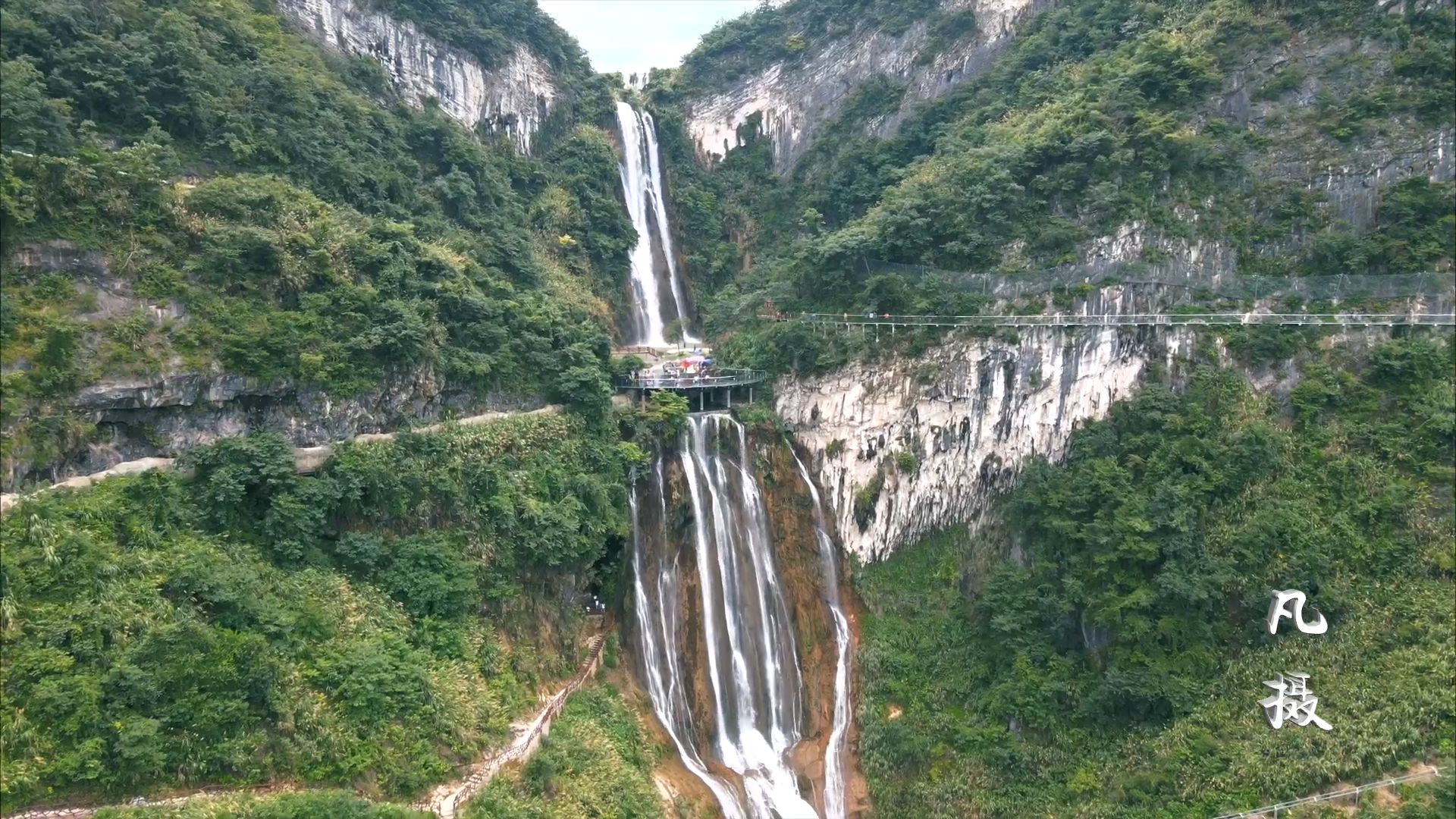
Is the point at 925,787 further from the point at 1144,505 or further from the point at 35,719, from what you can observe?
the point at 35,719

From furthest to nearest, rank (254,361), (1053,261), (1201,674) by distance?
1. (1053,261)
2. (1201,674)
3. (254,361)

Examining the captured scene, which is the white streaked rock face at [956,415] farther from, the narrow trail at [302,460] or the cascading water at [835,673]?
the narrow trail at [302,460]

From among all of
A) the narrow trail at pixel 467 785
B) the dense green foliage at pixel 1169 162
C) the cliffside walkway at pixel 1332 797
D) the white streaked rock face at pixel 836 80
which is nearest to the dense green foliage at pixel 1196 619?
the cliffside walkway at pixel 1332 797

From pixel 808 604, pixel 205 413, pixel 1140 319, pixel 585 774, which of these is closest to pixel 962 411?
pixel 1140 319

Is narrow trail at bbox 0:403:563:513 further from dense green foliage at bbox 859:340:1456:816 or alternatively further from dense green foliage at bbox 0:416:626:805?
dense green foliage at bbox 859:340:1456:816

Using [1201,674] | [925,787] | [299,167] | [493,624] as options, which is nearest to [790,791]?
[925,787]

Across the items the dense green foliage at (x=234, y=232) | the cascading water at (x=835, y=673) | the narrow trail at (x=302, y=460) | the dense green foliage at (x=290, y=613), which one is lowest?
the cascading water at (x=835, y=673)

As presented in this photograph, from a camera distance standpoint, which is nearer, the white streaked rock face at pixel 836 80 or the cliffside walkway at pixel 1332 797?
the cliffside walkway at pixel 1332 797
